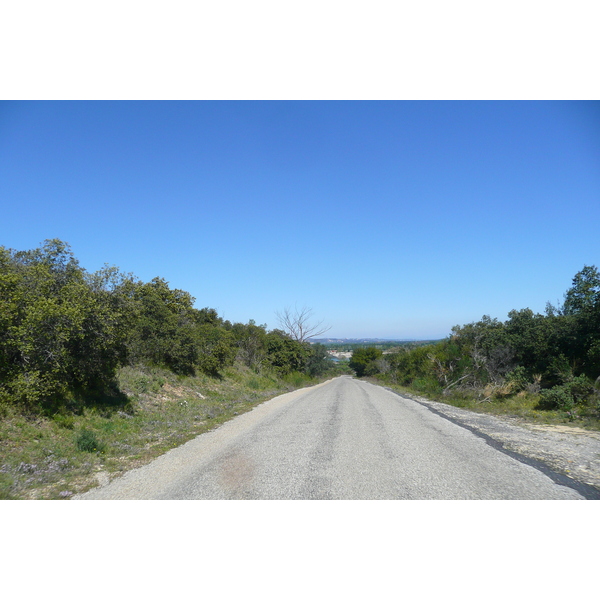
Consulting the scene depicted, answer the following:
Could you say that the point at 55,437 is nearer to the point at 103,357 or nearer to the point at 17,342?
the point at 17,342

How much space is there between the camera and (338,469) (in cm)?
588

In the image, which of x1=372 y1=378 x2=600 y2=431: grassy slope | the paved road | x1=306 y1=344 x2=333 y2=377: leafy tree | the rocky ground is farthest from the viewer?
x1=306 y1=344 x2=333 y2=377: leafy tree

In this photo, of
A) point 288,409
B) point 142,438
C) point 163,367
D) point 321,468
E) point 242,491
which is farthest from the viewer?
point 163,367

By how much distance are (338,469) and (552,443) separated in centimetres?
480

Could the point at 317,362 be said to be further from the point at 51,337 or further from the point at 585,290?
the point at 51,337

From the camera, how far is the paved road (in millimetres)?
4906

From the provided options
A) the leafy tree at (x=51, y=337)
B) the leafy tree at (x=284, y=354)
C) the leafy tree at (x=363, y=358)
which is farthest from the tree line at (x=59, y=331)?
the leafy tree at (x=363, y=358)

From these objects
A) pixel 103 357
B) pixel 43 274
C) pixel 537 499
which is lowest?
pixel 537 499

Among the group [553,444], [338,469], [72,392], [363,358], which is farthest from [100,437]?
[363,358]

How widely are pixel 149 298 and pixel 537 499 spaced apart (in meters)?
16.9

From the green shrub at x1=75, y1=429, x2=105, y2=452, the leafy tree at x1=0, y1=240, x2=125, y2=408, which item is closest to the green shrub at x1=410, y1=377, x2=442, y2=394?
the leafy tree at x1=0, y1=240, x2=125, y2=408

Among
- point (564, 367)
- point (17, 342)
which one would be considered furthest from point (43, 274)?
point (564, 367)

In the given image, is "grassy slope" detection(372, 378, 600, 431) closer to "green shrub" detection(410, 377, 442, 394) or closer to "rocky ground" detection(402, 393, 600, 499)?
"rocky ground" detection(402, 393, 600, 499)

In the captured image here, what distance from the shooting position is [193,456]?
6.88 m
